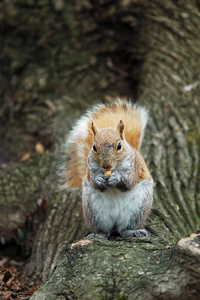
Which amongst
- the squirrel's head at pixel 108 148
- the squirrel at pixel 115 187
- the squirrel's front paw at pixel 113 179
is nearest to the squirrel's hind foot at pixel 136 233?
the squirrel at pixel 115 187

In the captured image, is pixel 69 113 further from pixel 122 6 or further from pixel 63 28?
pixel 122 6

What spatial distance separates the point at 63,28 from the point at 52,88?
2.38 ft

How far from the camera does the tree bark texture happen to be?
110 inches

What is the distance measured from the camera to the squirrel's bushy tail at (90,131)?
102 inches

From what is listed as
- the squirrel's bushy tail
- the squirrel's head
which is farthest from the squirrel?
the squirrel's bushy tail

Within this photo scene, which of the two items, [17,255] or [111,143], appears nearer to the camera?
[111,143]

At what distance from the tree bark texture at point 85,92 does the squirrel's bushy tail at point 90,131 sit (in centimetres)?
31

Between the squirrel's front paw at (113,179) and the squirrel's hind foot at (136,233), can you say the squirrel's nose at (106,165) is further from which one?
the squirrel's hind foot at (136,233)

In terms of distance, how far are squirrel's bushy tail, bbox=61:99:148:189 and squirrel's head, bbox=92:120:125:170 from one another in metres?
0.37

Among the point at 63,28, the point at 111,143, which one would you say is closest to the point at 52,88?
the point at 63,28

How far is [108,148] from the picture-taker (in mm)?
2059

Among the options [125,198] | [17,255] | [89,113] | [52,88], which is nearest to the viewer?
[125,198]

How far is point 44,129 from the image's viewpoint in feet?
12.4

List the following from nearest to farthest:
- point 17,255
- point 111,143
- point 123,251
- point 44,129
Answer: point 123,251, point 111,143, point 17,255, point 44,129
